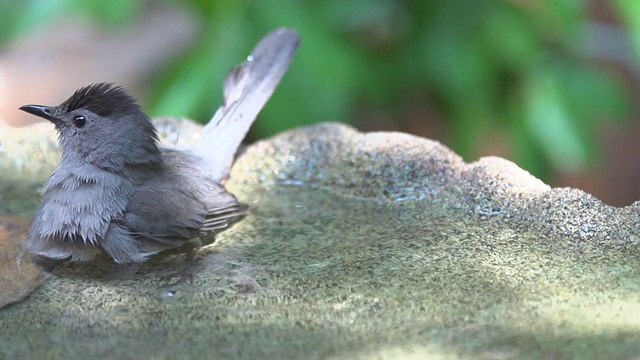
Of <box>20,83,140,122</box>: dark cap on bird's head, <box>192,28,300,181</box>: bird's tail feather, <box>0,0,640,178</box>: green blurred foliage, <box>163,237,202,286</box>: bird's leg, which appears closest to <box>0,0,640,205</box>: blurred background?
<box>0,0,640,178</box>: green blurred foliage

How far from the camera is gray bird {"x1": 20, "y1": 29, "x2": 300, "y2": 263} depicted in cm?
296

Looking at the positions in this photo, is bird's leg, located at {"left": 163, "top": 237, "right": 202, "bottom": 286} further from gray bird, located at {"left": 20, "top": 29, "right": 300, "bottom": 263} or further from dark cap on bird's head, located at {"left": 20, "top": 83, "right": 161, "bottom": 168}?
dark cap on bird's head, located at {"left": 20, "top": 83, "right": 161, "bottom": 168}

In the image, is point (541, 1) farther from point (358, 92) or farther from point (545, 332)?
point (545, 332)

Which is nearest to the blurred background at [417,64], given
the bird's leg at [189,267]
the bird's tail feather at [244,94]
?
the bird's tail feather at [244,94]

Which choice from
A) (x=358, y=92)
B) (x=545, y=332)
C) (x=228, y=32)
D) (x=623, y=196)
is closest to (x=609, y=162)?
(x=623, y=196)

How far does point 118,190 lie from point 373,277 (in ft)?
3.12

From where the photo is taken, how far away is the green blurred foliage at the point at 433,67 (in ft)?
13.9

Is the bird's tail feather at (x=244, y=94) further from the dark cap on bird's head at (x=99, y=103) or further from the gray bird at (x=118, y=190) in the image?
the dark cap on bird's head at (x=99, y=103)

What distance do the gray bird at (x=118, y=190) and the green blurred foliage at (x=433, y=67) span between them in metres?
0.87

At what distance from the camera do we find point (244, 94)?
3820 mm

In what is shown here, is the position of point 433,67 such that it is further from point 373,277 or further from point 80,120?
point 373,277

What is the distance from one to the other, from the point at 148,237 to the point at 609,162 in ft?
16.9

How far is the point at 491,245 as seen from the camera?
290cm

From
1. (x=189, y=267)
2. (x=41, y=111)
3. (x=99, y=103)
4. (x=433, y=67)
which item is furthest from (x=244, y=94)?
(x=433, y=67)
